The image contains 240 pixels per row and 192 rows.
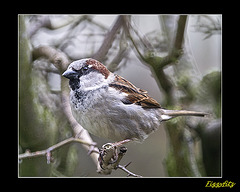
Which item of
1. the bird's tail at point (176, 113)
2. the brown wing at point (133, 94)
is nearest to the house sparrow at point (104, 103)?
the brown wing at point (133, 94)

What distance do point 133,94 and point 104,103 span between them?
285mm

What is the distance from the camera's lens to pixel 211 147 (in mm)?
2770

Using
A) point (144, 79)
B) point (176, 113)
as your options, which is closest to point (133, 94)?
point (144, 79)

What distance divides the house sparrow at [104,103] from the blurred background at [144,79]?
0.27 metres

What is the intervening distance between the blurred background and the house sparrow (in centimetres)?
27

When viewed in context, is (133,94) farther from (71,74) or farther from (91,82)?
(71,74)

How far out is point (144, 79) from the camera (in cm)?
271

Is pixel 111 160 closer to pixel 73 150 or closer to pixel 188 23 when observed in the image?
pixel 73 150

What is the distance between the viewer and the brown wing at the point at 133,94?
2447 mm

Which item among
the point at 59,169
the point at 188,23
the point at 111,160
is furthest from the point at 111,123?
the point at 188,23

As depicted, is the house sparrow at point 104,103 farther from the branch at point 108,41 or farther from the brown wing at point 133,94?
the branch at point 108,41

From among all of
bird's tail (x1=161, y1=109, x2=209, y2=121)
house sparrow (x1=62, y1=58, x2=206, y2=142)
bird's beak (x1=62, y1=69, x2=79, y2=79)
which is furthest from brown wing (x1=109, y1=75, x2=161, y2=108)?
bird's beak (x1=62, y1=69, x2=79, y2=79)

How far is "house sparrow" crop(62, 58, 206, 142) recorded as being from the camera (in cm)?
231
